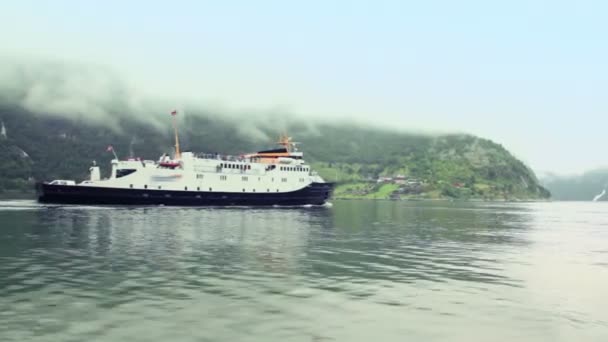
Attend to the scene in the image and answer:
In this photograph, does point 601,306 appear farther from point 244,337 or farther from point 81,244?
point 81,244

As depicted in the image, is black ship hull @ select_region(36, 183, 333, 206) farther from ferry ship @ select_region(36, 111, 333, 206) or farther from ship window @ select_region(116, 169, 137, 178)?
ship window @ select_region(116, 169, 137, 178)

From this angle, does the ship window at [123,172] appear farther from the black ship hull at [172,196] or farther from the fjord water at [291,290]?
the fjord water at [291,290]

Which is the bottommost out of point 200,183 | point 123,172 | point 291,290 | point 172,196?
point 291,290

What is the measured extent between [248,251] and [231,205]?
57656 millimetres

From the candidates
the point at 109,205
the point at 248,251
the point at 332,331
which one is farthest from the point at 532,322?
the point at 109,205

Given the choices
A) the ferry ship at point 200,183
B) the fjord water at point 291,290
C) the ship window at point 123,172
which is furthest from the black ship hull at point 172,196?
the fjord water at point 291,290

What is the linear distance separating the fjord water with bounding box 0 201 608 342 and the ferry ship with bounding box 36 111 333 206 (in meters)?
41.7

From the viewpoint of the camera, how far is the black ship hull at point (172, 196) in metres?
75.4

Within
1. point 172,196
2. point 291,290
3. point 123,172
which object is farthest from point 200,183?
point 291,290

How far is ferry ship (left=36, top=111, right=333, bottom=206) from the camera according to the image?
76.8 meters

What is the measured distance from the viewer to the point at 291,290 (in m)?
19.3

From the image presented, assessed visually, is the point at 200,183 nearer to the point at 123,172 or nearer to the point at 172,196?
the point at 172,196

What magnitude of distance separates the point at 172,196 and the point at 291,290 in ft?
217

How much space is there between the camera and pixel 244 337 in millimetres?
13156
